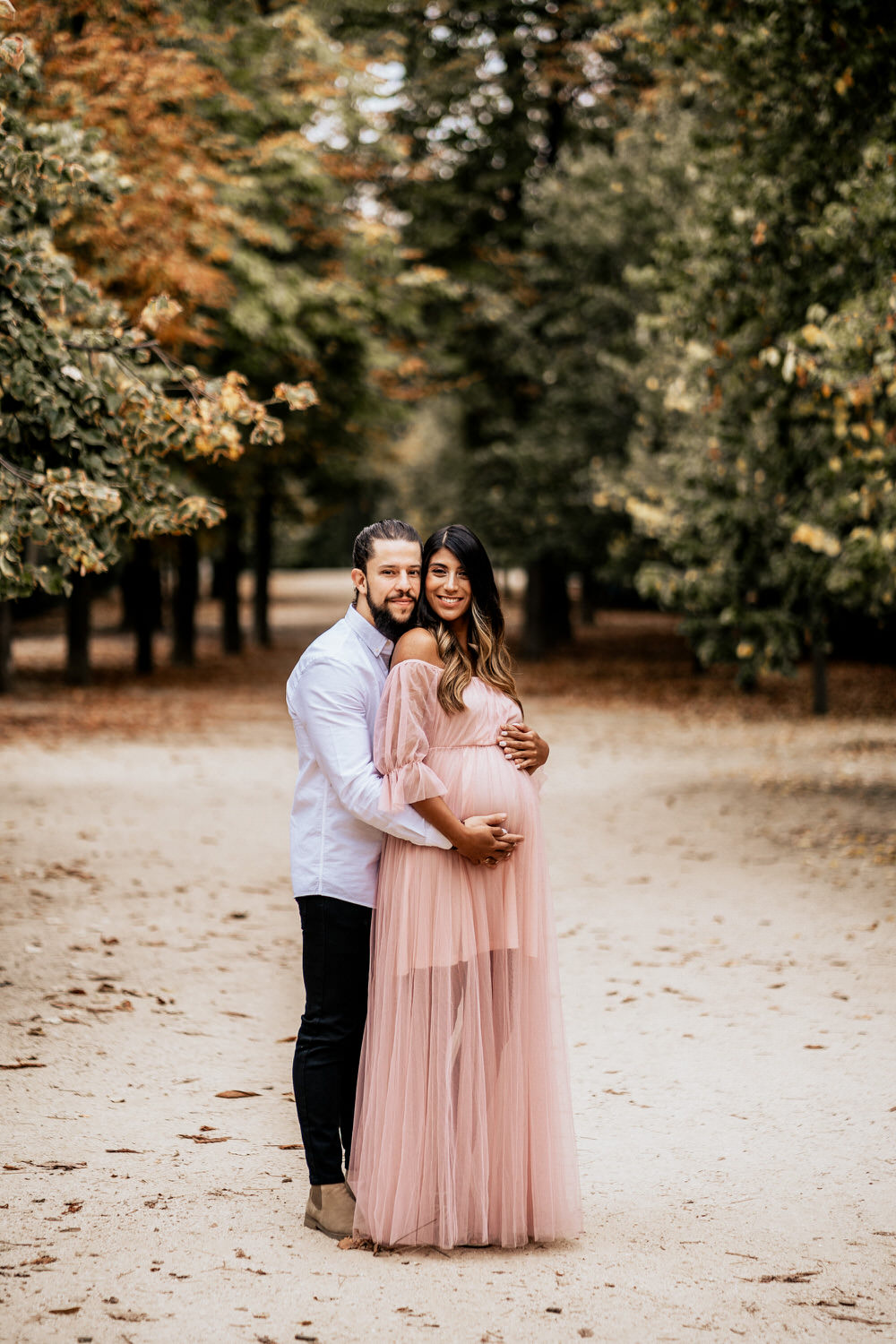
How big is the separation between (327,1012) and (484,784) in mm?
821

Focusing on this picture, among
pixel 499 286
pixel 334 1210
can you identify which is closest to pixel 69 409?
pixel 334 1210

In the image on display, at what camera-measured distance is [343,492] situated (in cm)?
3219

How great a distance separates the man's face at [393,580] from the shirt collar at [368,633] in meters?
0.06

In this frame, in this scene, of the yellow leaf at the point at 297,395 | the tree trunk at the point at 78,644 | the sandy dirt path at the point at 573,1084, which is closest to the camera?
the sandy dirt path at the point at 573,1084

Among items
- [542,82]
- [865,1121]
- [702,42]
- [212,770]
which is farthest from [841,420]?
[542,82]

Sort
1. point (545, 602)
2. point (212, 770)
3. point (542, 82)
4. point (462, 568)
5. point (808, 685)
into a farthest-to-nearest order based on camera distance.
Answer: point (545, 602), point (542, 82), point (808, 685), point (212, 770), point (462, 568)

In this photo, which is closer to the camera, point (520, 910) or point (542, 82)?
point (520, 910)

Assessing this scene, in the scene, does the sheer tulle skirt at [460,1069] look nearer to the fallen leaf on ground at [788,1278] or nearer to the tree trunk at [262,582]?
the fallen leaf on ground at [788,1278]

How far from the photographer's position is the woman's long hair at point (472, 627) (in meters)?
3.77

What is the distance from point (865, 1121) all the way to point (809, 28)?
720 centimetres

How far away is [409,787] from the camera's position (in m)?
3.64

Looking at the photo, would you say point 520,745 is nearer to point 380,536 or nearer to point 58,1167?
point 380,536

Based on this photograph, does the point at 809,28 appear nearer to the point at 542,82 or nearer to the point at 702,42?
the point at 702,42

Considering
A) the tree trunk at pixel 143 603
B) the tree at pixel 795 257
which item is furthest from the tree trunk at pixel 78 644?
the tree at pixel 795 257
